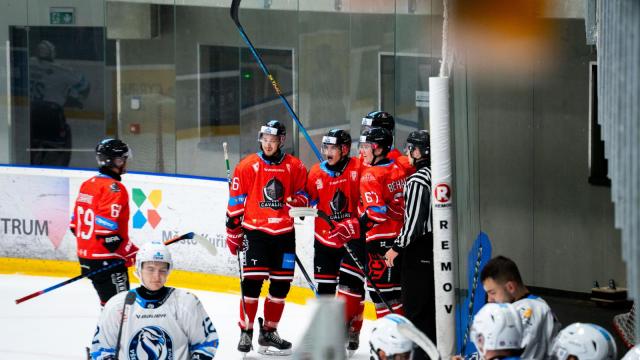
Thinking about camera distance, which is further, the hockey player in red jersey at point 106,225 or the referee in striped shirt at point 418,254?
the hockey player in red jersey at point 106,225

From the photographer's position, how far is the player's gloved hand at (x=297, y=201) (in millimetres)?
7016

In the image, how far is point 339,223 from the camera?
691 cm

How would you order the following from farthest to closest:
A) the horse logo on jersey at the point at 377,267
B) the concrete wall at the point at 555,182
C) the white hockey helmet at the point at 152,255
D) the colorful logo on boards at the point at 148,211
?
the colorful logo on boards at the point at 148,211 → the concrete wall at the point at 555,182 → the horse logo on jersey at the point at 377,267 → the white hockey helmet at the point at 152,255

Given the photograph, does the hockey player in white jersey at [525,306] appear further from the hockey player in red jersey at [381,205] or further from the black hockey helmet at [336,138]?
the black hockey helmet at [336,138]

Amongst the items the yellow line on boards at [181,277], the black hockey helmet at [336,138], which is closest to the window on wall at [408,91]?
the yellow line on boards at [181,277]

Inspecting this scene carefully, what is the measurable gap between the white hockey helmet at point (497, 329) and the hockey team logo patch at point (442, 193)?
5.68 ft

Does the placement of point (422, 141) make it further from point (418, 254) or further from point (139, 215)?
point (139, 215)

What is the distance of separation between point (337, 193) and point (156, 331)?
8.23ft

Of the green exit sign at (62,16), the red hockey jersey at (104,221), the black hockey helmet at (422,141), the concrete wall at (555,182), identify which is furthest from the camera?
the green exit sign at (62,16)

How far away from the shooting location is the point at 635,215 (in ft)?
10.3

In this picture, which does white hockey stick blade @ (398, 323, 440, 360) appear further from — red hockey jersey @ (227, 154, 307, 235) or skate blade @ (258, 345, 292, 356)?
skate blade @ (258, 345, 292, 356)

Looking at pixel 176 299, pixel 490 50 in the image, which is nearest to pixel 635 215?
pixel 176 299

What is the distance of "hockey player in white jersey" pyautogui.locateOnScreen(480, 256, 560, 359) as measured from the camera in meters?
3.97

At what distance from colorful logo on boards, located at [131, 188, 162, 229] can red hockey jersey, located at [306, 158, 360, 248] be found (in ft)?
9.23
